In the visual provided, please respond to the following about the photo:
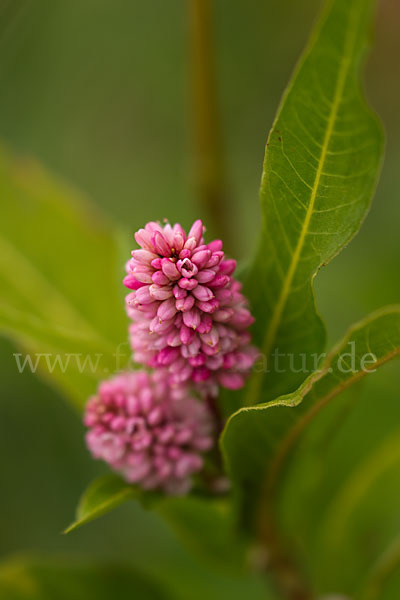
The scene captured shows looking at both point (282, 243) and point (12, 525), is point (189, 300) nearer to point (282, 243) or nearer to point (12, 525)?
point (282, 243)

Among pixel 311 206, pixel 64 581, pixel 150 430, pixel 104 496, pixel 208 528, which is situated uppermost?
pixel 311 206

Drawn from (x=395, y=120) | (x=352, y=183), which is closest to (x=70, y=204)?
(x=352, y=183)

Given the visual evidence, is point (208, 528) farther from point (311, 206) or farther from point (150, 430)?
point (311, 206)

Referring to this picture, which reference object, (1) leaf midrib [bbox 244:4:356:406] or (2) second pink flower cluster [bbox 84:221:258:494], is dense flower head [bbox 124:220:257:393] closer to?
(2) second pink flower cluster [bbox 84:221:258:494]

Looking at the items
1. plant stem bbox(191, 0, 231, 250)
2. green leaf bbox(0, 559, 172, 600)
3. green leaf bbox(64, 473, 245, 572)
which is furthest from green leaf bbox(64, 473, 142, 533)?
plant stem bbox(191, 0, 231, 250)

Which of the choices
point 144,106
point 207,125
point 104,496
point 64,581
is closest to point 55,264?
point 207,125

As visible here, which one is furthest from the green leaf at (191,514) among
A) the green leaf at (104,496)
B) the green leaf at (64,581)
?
the green leaf at (64,581)
